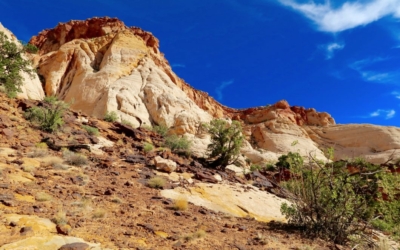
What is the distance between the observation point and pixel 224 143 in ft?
67.2

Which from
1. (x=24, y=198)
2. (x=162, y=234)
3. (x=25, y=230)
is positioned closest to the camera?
(x=25, y=230)

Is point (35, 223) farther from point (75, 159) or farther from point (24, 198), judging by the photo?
point (75, 159)

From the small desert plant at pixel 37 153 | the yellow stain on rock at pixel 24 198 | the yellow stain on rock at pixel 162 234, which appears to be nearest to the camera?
the yellow stain on rock at pixel 162 234

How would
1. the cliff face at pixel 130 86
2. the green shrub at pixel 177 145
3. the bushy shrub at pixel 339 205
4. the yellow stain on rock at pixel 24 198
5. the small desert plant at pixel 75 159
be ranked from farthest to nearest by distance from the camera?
1. the cliff face at pixel 130 86
2. the green shrub at pixel 177 145
3. the small desert plant at pixel 75 159
4. the bushy shrub at pixel 339 205
5. the yellow stain on rock at pixel 24 198

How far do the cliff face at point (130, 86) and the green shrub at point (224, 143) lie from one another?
486 cm

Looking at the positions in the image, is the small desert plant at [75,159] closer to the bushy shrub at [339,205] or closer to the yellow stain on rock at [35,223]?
the yellow stain on rock at [35,223]

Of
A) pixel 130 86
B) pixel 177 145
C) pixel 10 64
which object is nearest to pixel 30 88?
pixel 130 86

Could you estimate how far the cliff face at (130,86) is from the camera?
29562 millimetres

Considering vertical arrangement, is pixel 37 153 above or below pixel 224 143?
below

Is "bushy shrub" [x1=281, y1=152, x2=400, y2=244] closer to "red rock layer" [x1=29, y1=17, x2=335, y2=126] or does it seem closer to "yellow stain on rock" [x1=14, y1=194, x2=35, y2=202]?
"yellow stain on rock" [x1=14, y1=194, x2=35, y2=202]

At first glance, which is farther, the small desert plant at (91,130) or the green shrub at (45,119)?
the small desert plant at (91,130)

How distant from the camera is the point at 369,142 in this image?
2082 inches

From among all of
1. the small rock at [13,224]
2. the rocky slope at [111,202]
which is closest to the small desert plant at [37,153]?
the rocky slope at [111,202]

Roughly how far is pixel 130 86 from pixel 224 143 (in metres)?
15.2
